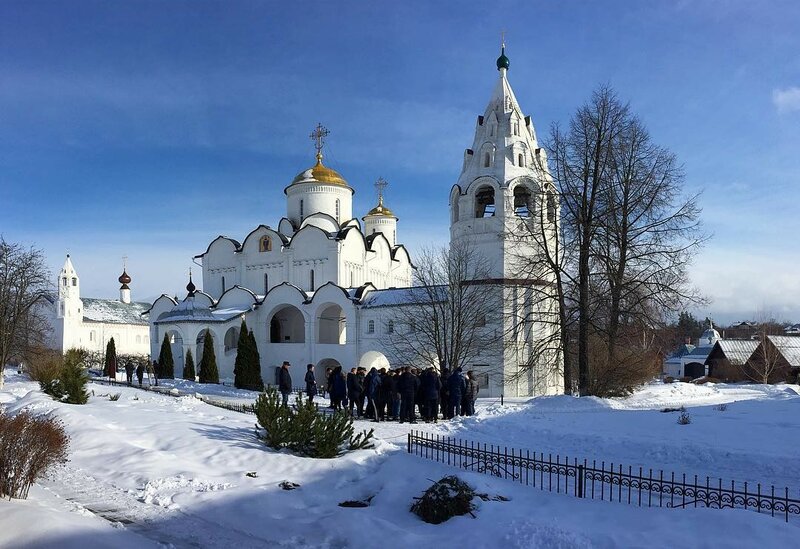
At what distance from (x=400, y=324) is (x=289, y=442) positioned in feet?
61.3

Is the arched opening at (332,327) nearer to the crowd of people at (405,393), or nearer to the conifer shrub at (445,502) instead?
the crowd of people at (405,393)

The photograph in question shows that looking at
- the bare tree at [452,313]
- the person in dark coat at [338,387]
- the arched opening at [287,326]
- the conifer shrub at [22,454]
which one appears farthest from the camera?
the arched opening at [287,326]

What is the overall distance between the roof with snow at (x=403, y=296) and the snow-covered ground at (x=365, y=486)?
32.7ft

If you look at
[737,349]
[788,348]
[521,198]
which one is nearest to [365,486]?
[521,198]

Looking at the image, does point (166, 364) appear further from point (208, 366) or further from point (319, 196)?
point (319, 196)

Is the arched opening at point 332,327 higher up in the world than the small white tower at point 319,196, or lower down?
lower down

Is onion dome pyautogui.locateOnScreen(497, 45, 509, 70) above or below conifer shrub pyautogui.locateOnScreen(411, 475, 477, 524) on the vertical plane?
above

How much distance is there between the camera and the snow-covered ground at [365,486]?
5.71m

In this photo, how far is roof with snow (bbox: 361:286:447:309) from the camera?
24016 mm

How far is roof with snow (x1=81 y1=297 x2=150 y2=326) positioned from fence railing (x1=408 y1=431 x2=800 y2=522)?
57090mm

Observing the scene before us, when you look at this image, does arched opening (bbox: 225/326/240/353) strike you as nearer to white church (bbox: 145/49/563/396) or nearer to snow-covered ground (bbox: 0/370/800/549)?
white church (bbox: 145/49/563/396)

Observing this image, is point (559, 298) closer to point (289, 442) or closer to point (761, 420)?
point (761, 420)

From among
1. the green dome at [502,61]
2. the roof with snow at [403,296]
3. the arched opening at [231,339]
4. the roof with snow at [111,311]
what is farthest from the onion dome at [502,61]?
the roof with snow at [111,311]

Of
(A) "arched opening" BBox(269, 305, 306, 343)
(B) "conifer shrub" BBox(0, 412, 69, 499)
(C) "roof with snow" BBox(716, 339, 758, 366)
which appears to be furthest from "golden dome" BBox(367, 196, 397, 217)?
(B) "conifer shrub" BBox(0, 412, 69, 499)
